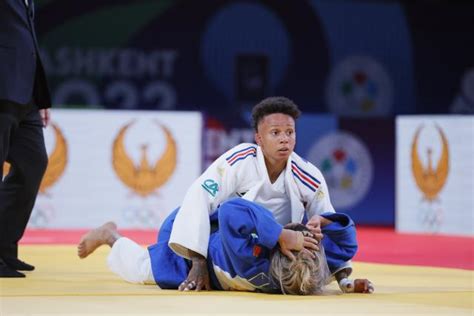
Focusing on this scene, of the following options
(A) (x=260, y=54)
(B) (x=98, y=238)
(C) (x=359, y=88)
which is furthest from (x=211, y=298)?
(C) (x=359, y=88)

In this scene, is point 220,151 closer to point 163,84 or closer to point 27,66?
point 163,84

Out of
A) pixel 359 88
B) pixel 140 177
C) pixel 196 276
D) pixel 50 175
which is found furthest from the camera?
pixel 359 88

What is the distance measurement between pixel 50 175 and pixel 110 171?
1.95 feet

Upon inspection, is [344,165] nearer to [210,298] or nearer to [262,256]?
[262,256]

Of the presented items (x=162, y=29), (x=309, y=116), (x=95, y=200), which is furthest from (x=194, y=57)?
(x=95, y=200)

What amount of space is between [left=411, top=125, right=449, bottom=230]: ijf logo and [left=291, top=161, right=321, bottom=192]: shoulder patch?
18.0 feet

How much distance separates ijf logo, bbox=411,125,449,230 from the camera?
9883 millimetres

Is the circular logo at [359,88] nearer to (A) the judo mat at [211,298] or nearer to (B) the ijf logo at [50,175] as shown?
(B) the ijf logo at [50,175]

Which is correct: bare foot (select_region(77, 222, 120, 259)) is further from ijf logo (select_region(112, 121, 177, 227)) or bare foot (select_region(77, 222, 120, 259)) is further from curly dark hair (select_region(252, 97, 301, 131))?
ijf logo (select_region(112, 121, 177, 227))

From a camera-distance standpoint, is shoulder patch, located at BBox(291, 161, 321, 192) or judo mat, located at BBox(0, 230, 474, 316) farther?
shoulder patch, located at BBox(291, 161, 321, 192)

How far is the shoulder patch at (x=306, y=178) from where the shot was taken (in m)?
4.62

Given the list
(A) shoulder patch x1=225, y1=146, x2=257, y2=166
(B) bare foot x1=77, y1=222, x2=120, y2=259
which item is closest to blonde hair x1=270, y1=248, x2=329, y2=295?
(A) shoulder patch x1=225, y1=146, x2=257, y2=166

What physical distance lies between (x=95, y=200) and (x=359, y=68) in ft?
23.0

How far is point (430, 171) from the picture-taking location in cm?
998
